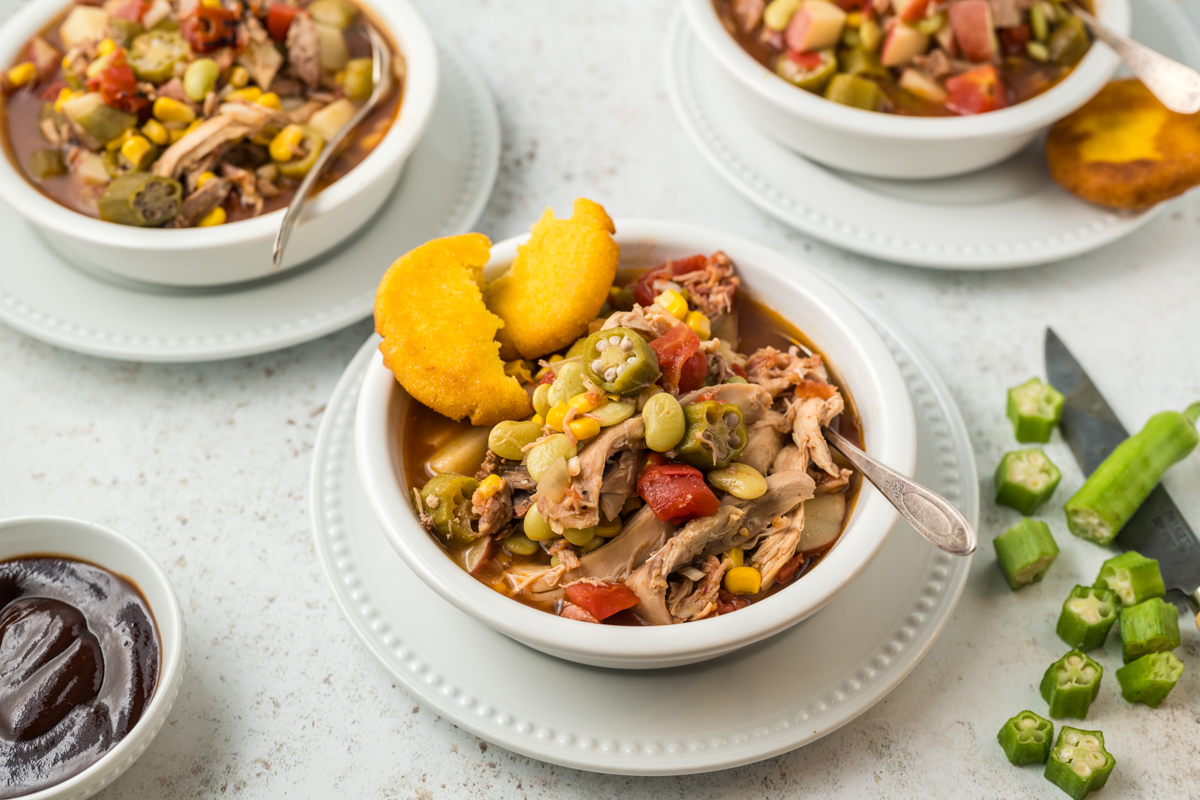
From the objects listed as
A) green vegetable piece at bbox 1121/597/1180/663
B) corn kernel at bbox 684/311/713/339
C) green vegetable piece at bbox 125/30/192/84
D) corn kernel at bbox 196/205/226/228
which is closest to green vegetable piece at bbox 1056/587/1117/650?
green vegetable piece at bbox 1121/597/1180/663

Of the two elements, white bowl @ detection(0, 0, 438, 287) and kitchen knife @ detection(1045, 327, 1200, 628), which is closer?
kitchen knife @ detection(1045, 327, 1200, 628)

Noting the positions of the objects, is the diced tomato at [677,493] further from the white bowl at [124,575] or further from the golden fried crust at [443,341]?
the white bowl at [124,575]

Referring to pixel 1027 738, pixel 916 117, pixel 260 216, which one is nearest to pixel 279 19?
pixel 260 216

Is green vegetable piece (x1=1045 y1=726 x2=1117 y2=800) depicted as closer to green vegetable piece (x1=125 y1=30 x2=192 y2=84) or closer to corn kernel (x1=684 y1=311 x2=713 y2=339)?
corn kernel (x1=684 y1=311 x2=713 y2=339)

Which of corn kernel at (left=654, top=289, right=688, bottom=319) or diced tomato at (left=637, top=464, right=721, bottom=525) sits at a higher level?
corn kernel at (left=654, top=289, right=688, bottom=319)

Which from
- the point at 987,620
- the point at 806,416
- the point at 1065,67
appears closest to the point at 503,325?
the point at 806,416

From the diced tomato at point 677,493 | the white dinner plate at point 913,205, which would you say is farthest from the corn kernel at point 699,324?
the white dinner plate at point 913,205

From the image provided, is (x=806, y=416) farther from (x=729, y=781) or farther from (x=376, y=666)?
(x=376, y=666)
